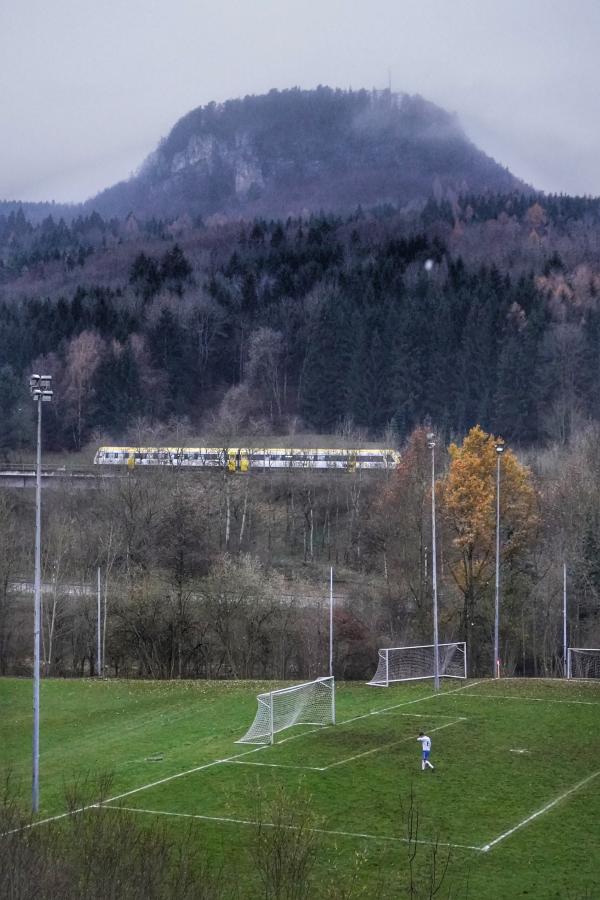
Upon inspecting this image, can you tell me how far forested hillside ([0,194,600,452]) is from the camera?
4158 inches

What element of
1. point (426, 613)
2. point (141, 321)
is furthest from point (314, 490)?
point (141, 321)

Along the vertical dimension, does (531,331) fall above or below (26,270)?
below

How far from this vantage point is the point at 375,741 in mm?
31547

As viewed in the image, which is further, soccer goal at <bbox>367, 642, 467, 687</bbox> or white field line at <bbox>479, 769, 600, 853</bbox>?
soccer goal at <bbox>367, 642, 467, 687</bbox>

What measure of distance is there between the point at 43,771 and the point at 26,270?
144 metres

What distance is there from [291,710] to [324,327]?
87.6 m

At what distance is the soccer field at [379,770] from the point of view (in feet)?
72.8

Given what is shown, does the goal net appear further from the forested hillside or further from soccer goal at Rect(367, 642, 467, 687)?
the forested hillside

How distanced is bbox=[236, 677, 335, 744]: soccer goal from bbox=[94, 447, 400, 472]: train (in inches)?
1977

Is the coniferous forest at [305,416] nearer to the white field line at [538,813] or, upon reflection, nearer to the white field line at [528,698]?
the white field line at [528,698]

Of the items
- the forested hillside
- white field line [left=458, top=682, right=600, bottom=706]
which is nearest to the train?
the forested hillside

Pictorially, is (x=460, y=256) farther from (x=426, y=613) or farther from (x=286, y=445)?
(x=426, y=613)

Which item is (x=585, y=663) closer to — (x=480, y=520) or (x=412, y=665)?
(x=480, y=520)

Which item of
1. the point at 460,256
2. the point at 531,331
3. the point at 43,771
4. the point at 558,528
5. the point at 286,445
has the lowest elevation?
the point at 43,771
